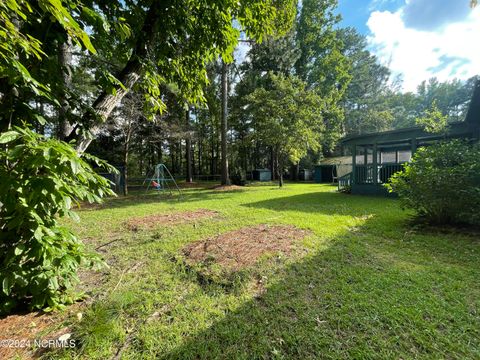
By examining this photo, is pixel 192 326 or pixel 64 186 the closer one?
pixel 64 186

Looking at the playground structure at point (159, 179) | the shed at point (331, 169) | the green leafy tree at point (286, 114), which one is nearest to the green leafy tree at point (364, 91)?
the shed at point (331, 169)

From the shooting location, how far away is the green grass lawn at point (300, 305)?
1688mm

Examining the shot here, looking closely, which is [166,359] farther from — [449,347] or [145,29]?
[145,29]

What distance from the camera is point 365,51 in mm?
30219

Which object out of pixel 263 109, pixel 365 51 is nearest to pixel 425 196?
pixel 263 109

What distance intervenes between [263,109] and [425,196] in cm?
1096

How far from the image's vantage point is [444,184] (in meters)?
4.47

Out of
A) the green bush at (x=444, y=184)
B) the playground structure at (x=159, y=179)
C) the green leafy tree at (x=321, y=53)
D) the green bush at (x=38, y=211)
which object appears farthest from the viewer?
the green leafy tree at (x=321, y=53)

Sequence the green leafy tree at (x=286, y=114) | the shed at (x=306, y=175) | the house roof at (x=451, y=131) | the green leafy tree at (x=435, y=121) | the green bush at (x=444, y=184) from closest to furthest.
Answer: the green bush at (x=444, y=184)
the green leafy tree at (x=435, y=121)
the house roof at (x=451, y=131)
the green leafy tree at (x=286, y=114)
the shed at (x=306, y=175)

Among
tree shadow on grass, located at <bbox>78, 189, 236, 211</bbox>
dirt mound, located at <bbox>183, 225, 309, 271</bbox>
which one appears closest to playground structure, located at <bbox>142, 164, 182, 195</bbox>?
tree shadow on grass, located at <bbox>78, 189, 236, 211</bbox>

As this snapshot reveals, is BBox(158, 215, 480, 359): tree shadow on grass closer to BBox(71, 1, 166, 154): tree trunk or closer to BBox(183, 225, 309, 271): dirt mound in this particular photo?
BBox(183, 225, 309, 271): dirt mound

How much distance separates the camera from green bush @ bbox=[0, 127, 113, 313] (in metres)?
1.43

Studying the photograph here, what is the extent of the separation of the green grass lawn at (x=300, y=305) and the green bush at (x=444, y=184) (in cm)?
79

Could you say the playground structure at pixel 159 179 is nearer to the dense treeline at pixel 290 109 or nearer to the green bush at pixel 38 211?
the dense treeline at pixel 290 109
